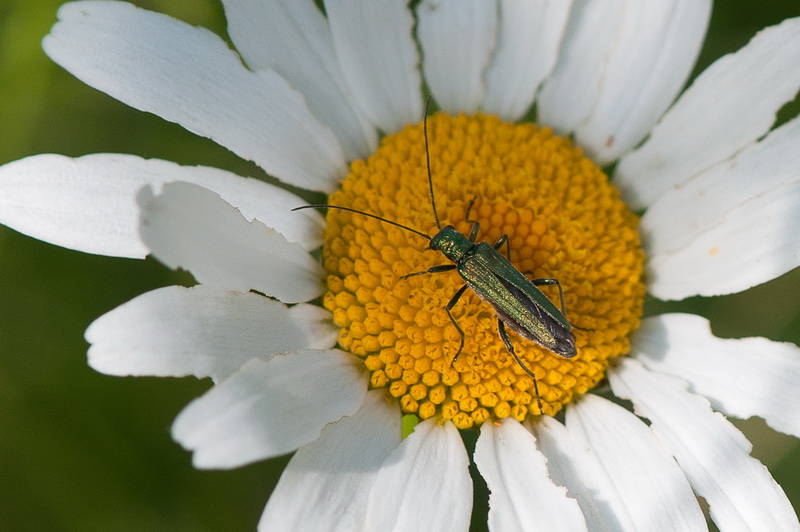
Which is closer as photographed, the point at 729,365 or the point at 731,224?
the point at 729,365

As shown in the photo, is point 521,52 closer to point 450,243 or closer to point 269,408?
point 450,243

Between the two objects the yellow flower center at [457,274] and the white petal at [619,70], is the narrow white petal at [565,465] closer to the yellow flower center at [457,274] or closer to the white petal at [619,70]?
the yellow flower center at [457,274]

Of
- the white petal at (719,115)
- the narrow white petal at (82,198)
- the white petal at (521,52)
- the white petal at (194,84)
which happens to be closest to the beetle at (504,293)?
the white petal at (194,84)

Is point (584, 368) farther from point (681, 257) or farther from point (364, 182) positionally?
point (364, 182)

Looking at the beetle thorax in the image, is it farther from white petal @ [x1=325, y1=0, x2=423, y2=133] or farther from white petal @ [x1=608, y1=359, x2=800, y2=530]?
white petal @ [x1=608, y1=359, x2=800, y2=530]

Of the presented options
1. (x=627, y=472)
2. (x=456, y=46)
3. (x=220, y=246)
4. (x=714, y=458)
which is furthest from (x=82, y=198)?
(x=714, y=458)

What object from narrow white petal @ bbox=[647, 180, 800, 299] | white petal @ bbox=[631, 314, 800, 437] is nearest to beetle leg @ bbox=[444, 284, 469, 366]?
white petal @ bbox=[631, 314, 800, 437]
